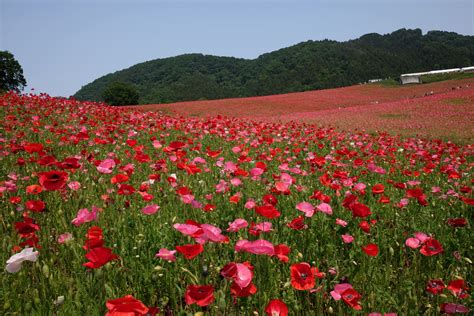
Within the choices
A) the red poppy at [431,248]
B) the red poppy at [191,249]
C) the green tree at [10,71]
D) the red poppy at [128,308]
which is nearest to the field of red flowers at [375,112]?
the red poppy at [431,248]

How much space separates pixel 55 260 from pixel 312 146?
6654 millimetres

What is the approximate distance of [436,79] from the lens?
177ft

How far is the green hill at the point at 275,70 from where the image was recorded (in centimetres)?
8052

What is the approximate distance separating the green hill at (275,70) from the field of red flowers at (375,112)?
132ft

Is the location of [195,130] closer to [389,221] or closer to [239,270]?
[389,221]

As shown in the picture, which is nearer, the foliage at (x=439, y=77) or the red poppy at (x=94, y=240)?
the red poppy at (x=94, y=240)

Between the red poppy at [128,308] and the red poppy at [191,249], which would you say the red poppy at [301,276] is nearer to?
the red poppy at [191,249]

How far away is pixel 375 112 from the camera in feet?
73.3

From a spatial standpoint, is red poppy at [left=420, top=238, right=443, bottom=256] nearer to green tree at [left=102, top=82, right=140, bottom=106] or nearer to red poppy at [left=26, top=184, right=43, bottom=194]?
red poppy at [left=26, top=184, right=43, bottom=194]

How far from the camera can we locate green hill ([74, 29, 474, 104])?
8052 cm

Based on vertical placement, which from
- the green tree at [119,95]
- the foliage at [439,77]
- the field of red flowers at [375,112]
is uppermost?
the green tree at [119,95]

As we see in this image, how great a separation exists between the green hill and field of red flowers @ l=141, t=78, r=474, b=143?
40.3m

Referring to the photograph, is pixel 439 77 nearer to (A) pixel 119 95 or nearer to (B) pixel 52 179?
(A) pixel 119 95

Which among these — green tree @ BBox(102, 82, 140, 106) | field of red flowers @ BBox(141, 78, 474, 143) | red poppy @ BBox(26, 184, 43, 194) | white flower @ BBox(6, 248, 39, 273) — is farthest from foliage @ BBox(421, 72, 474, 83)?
white flower @ BBox(6, 248, 39, 273)
